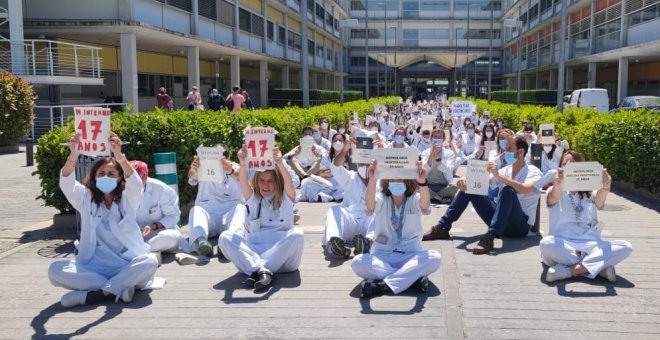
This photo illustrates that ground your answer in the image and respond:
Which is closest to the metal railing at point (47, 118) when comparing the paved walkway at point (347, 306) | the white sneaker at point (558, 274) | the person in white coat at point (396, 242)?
the paved walkway at point (347, 306)

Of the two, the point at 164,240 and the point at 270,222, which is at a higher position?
the point at 270,222

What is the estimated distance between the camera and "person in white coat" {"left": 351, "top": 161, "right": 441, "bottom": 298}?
20.4ft

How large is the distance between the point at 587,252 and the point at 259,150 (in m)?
3.44

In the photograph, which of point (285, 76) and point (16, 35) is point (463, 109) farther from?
point (285, 76)

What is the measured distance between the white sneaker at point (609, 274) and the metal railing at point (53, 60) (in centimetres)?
1930

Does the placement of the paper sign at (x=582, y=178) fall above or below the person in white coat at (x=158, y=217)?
above

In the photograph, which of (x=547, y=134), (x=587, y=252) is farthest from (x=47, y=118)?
(x=587, y=252)

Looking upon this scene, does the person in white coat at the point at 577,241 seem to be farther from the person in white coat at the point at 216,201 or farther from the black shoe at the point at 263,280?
the person in white coat at the point at 216,201

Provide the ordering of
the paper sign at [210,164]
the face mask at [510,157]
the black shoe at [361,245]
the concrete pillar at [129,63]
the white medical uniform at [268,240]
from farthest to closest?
the concrete pillar at [129,63] < the face mask at [510,157] < the paper sign at [210,164] < the black shoe at [361,245] < the white medical uniform at [268,240]

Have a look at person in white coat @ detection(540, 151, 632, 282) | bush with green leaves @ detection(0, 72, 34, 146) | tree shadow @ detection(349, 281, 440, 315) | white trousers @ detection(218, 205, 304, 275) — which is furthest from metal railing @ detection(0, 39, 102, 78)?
person in white coat @ detection(540, 151, 632, 282)

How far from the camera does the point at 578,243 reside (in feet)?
22.4

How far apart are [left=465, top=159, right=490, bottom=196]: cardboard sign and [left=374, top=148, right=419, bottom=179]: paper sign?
1.75 meters

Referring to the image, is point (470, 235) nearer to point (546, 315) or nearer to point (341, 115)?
point (546, 315)

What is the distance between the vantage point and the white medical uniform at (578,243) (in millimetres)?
6562
